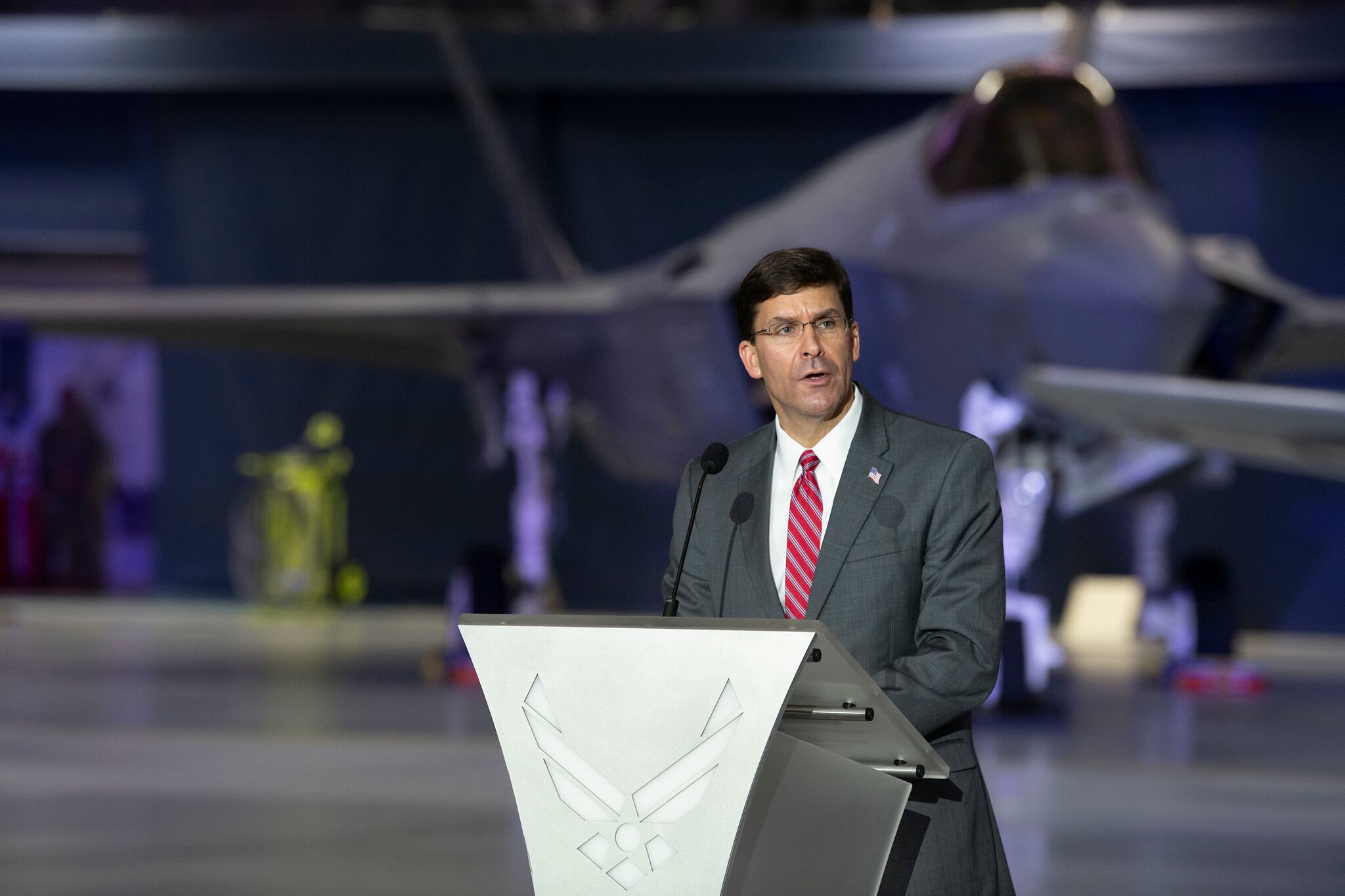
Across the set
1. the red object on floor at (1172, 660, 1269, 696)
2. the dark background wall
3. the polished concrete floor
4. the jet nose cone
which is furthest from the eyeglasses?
the dark background wall

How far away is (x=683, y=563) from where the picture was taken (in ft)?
6.60

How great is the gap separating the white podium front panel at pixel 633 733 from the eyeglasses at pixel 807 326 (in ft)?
1.47

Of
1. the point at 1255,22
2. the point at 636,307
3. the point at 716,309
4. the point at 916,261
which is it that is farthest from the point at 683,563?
the point at 1255,22

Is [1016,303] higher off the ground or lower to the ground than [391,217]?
lower

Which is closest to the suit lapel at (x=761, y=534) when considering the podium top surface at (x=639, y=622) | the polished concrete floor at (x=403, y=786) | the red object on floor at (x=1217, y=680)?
the podium top surface at (x=639, y=622)

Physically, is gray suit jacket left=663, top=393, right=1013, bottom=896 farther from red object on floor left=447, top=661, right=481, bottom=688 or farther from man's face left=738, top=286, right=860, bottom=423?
red object on floor left=447, top=661, right=481, bottom=688

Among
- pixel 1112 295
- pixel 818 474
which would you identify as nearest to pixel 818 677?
pixel 818 474

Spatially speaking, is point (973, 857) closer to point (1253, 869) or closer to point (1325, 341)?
point (1253, 869)

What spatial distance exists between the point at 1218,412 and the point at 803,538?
3524 millimetres

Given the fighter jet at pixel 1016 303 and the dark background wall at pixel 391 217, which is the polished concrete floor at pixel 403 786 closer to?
the fighter jet at pixel 1016 303

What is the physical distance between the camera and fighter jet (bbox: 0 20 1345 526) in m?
5.57

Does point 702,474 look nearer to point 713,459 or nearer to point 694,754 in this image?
point 713,459

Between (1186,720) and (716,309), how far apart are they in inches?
117

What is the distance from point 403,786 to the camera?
531 centimetres
